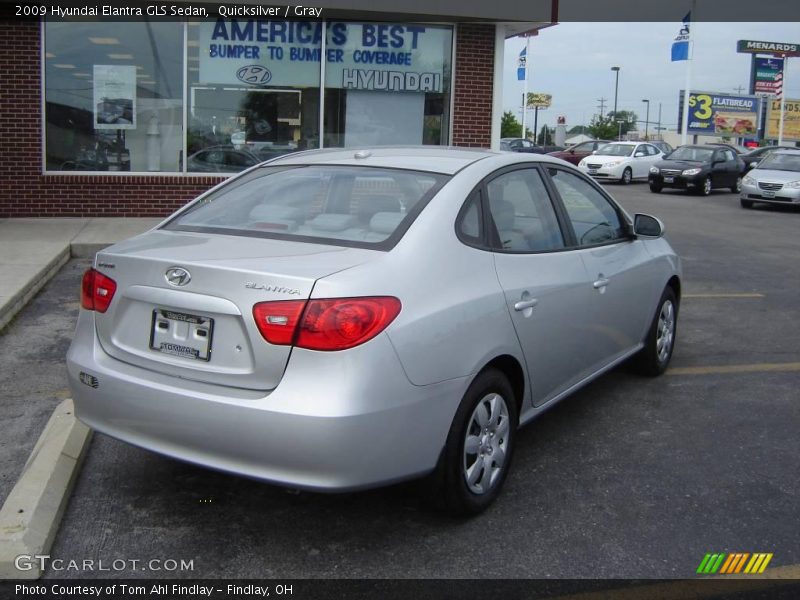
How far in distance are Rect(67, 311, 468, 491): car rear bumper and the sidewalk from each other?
4165 millimetres

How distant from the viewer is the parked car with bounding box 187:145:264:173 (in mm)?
13633

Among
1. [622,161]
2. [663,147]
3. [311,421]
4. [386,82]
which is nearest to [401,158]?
[311,421]

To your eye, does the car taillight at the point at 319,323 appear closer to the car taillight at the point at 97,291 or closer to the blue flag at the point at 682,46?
the car taillight at the point at 97,291

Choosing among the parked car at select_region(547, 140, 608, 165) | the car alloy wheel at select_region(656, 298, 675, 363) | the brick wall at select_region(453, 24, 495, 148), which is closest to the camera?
the car alloy wheel at select_region(656, 298, 675, 363)

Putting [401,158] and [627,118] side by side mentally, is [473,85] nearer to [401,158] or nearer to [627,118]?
[401,158]

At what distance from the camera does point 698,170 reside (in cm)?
2656

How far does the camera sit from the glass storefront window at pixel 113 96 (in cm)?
1291

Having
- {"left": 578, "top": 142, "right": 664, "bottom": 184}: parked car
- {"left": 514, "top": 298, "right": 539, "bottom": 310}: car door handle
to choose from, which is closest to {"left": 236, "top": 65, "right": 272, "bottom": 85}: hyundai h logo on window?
{"left": 514, "top": 298, "right": 539, "bottom": 310}: car door handle

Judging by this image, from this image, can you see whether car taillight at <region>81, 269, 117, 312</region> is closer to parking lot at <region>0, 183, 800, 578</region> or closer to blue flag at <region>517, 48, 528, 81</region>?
parking lot at <region>0, 183, 800, 578</region>

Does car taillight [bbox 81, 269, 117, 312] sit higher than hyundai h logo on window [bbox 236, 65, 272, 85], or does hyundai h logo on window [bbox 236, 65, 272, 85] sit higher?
hyundai h logo on window [bbox 236, 65, 272, 85]

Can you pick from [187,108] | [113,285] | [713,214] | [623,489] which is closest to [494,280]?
[623,489]

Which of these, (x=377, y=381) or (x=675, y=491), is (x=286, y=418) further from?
(x=675, y=491)

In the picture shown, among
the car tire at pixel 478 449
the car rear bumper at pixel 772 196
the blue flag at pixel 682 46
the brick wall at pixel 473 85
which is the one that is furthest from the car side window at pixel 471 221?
the blue flag at pixel 682 46

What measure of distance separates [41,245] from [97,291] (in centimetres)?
728
